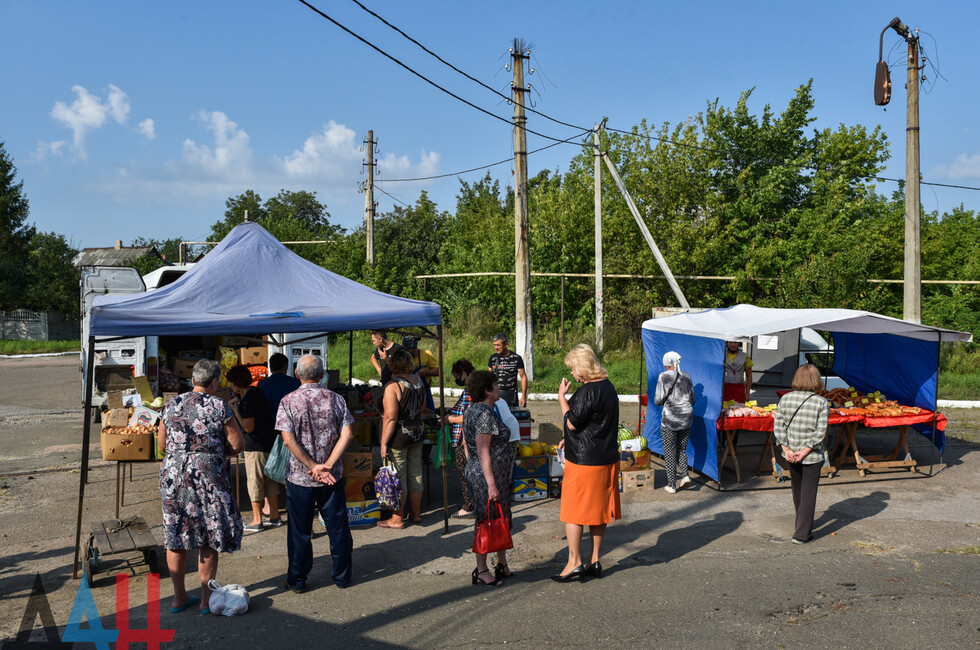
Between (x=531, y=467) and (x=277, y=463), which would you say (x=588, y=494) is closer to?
(x=531, y=467)

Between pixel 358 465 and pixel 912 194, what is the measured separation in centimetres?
1318

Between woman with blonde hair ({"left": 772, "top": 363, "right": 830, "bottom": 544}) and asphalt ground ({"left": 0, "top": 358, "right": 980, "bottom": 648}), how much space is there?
35 cm

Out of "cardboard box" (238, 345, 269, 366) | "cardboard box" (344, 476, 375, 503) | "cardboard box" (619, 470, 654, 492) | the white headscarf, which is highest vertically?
the white headscarf

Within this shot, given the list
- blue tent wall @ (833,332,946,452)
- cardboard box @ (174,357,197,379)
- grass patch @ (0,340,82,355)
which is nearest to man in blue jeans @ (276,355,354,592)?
cardboard box @ (174,357,197,379)

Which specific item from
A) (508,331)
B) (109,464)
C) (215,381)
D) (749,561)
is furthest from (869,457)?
(508,331)

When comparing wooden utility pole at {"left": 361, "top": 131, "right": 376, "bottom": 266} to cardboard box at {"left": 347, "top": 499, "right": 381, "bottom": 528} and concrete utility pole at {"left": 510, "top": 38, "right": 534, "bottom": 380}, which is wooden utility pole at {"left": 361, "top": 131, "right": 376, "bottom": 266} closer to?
concrete utility pole at {"left": 510, "top": 38, "right": 534, "bottom": 380}

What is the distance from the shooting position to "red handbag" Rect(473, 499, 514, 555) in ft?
18.0

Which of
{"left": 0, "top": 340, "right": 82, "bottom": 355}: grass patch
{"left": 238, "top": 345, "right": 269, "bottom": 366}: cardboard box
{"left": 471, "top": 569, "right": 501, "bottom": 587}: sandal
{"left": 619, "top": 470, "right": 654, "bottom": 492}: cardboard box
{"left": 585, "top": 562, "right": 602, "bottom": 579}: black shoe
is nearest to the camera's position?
{"left": 471, "top": 569, "right": 501, "bottom": 587}: sandal

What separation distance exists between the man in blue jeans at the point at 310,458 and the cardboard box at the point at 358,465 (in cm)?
167

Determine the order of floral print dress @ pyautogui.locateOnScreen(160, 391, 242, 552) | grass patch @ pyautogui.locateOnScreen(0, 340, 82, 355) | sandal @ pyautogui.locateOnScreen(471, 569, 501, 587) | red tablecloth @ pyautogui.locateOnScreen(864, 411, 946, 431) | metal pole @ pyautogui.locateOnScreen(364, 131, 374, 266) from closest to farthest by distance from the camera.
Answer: floral print dress @ pyautogui.locateOnScreen(160, 391, 242, 552), sandal @ pyautogui.locateOnScreen(471, 569, 501, 587), red tablecloth @ pyautogui.locateOnScreen(864, 411, 946, 431), metal pole @ pyautogui.locateOnScreen(364, 131, 374, 266), grass patch @ pyautogui.locateOnScreen(0, 340, 82, 355)

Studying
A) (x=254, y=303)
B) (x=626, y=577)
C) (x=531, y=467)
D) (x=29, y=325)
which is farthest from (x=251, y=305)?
(x=29, y=325)

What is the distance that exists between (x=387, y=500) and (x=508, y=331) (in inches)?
634

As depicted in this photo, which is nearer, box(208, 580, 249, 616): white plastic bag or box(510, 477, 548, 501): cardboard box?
box(208, 580, 249, 616): white plastic bag

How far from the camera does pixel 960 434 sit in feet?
41.3
